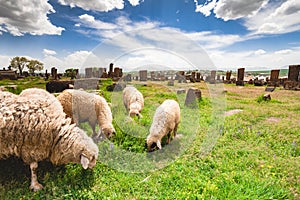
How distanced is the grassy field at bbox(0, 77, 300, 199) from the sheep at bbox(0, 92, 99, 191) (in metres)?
0.42

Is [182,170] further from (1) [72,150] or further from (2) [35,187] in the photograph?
(2) [35,187]

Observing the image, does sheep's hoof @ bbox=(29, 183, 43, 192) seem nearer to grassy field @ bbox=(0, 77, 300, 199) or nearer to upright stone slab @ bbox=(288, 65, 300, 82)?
grassy field @ bbox=(0, 77, 300, 199)

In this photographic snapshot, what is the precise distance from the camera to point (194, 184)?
3955 millimetres

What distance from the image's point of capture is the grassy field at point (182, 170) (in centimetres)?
369

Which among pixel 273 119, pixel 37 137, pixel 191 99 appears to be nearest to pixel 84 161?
pixel 37 137

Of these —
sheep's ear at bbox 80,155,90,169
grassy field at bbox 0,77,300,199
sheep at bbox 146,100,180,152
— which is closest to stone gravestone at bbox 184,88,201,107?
grassy field at bbox 0,77,300,199

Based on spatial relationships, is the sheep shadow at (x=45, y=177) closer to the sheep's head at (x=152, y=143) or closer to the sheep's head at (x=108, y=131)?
the sheep's head at (x=108, y=131)

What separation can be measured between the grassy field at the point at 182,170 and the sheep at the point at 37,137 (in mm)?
422

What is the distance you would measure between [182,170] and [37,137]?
3.38 meters

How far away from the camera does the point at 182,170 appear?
4559mm

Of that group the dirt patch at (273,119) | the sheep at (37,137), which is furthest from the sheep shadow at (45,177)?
the dirt patch at (273,119)

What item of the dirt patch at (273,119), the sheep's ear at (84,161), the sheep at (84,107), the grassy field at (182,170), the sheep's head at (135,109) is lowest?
the grassy field at (182,170)

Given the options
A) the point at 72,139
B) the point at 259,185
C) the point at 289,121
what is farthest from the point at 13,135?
the point at 289,121

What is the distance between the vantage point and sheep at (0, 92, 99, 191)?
3703 millimetres
